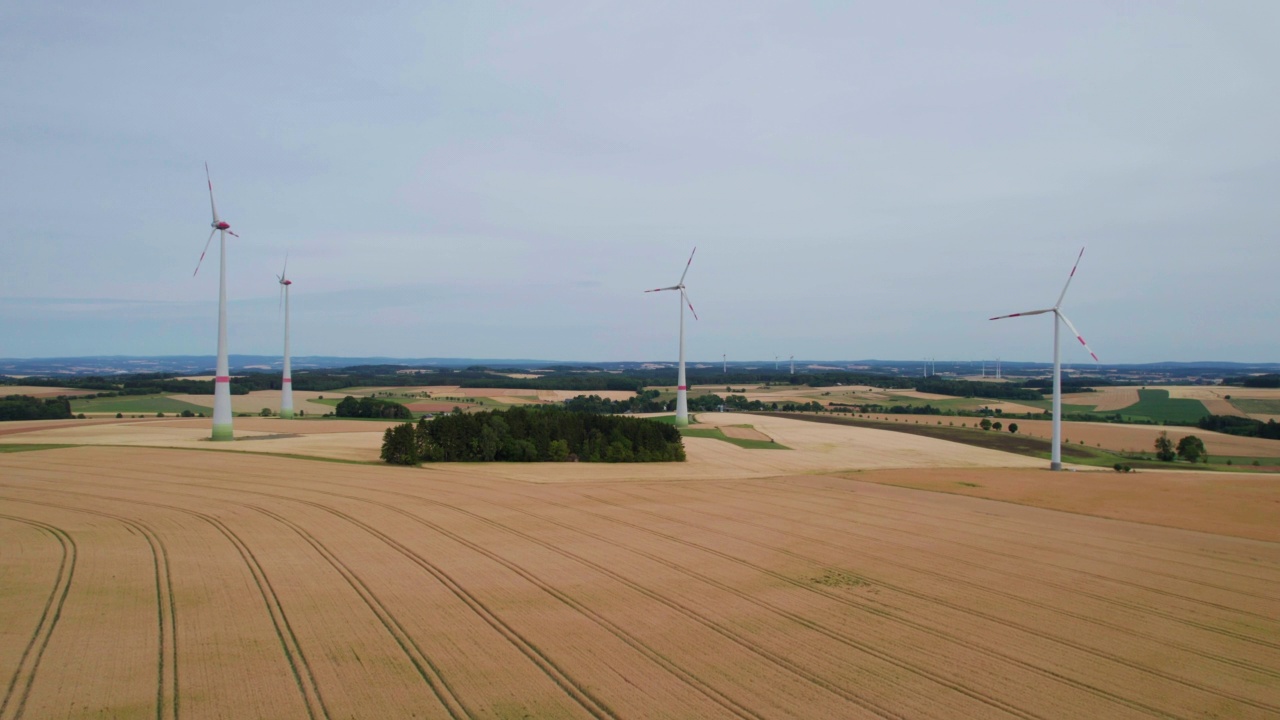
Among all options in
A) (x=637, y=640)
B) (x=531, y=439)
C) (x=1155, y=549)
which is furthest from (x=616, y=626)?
(x=531, y=439)

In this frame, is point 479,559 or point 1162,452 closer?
point 479,559

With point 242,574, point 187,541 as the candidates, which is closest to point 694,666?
point 242,574

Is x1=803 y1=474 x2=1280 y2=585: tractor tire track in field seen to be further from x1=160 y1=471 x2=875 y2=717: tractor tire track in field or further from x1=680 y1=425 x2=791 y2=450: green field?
x1=680 y1=425 x2=791 y2=450: green field

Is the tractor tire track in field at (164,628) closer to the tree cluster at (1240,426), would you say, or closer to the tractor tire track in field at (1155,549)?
the tractor tire track in field at (1155,549)

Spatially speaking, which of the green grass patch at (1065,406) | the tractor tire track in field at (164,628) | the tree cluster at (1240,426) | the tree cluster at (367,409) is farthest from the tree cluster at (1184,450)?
the tree cluster at (367,409)

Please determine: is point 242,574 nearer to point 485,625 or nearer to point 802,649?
point 485,625

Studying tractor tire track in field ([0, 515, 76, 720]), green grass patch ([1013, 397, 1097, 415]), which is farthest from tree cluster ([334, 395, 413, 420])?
green grass patch ([1013, 397, 1097, 415])
